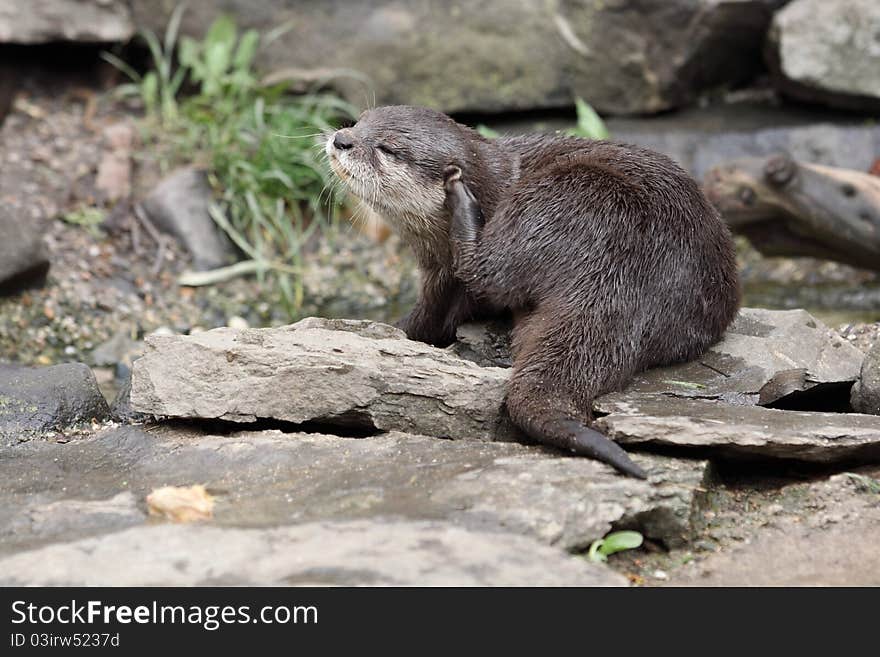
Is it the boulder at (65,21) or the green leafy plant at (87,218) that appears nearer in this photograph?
the green leafy plant at (87,218)

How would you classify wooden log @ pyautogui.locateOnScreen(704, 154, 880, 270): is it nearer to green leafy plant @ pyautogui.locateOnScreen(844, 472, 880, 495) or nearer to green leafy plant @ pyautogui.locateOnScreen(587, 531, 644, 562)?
green leafy plant @ pyautogui.locateOnScreen(844, 472, 880, 495)

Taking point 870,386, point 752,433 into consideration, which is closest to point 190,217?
point 870,386

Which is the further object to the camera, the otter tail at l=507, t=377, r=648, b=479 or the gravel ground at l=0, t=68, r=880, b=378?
the gravel ground at l=0, t=68, r=880, b=378

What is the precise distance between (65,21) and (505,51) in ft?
7.57

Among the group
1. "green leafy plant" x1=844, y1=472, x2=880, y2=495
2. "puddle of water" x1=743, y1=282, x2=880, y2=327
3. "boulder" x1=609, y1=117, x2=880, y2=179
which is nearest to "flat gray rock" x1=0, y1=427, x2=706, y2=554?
"green leafy plant" x1=844, y1=472, x2=880, y2=495

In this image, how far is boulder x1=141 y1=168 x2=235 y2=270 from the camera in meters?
5.49

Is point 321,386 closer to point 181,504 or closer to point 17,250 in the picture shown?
point 181,504

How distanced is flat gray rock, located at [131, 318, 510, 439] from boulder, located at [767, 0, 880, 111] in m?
3.58

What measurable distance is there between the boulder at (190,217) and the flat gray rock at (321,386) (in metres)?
2.57

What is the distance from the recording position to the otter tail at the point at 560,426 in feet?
8.14

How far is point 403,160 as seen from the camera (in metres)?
3.37

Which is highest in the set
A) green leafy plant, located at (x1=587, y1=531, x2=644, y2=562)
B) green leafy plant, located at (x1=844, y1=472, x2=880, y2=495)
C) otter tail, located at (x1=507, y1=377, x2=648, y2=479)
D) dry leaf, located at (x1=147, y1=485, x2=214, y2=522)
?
otter tail, located at (x1=507, y1=377, x2=648, y2=479)

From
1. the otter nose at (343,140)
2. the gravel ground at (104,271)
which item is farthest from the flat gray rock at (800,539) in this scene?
the gravel ground at (104,271)

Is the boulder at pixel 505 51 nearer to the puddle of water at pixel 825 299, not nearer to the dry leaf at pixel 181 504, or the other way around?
the puddle of water at pixel 825 299
